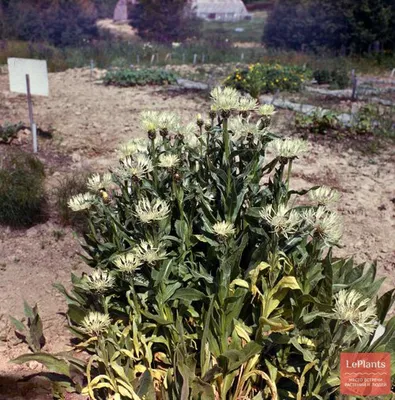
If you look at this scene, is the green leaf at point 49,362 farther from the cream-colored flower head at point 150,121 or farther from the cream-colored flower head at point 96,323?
the cream-colored flower head at point 150,121

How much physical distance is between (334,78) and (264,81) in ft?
9.22

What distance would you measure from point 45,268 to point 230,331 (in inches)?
69.9

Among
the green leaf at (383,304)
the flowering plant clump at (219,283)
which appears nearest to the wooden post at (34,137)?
the flowering plant clump at (219,283)

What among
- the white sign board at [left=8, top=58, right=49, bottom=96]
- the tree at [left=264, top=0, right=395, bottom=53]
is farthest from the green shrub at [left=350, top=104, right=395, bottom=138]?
the tree at [left=264, top=0, right=395, bottom=53]

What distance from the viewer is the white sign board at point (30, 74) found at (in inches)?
241

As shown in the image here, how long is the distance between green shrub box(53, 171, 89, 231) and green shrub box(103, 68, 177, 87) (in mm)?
7758

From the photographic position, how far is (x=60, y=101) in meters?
9.72

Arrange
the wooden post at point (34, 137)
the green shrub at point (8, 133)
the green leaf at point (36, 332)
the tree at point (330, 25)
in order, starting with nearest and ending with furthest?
the green leaf at point (36, 332) < the wooden post at point (34, 137) < the green shrub at point (8, 133) < the tree at point (330, 25)

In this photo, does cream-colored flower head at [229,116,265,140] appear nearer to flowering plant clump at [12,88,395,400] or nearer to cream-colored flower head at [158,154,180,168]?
flowering plant clump at [12,88,395,400]

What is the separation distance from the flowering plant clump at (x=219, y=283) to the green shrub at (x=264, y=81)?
27.9 ft

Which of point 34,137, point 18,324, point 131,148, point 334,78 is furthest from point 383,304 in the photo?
point 334,78

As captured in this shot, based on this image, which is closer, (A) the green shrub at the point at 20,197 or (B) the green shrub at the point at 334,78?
(A) the green shrub at the point at 20,197

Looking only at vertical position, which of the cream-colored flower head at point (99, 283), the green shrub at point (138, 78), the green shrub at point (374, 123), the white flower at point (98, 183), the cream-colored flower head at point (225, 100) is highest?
the cream-colored flower head at point (225, 100)

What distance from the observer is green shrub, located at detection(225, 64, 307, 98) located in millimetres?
10712
